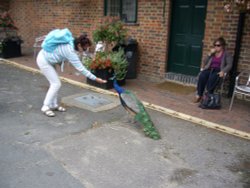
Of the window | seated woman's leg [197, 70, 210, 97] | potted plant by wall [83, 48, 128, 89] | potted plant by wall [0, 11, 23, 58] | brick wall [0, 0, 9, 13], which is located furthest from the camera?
brick wall [0, 0, 9, 13]

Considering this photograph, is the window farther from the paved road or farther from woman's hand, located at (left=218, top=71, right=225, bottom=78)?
the paved road

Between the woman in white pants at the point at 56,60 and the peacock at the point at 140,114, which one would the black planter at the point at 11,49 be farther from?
the peacock at the point at 140,114

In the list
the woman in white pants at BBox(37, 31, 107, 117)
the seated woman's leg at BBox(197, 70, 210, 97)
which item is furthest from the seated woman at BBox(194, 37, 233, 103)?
the woman in white pants at BBox(37, 31, 107, 117)

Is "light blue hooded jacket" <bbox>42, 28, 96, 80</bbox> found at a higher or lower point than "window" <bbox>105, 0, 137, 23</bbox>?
lower

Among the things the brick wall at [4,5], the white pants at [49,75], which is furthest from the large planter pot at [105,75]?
the brick wall at [4,5]

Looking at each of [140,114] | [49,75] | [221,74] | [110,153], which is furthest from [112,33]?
[110,153]

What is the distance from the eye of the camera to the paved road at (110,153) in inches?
132

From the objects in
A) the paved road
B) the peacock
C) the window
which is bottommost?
the paved road

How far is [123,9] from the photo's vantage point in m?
8.52

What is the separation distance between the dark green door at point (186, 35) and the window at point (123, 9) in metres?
1.27

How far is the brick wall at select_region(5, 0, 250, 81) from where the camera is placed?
6.39 m

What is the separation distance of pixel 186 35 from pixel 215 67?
163 cm

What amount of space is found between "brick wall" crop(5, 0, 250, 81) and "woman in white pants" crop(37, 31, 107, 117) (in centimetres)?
307

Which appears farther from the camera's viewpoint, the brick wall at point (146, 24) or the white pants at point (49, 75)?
the brick wall at point (146, 24)
